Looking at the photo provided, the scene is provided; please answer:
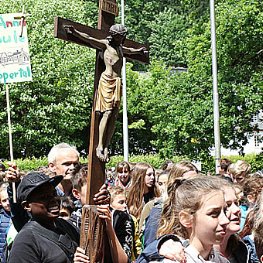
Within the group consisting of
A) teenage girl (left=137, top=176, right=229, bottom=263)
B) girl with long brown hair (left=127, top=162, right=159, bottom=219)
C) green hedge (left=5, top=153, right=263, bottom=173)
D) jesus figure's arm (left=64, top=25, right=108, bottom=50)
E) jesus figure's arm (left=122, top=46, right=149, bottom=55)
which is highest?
jesus figure's arm (left=64, top=25, right=108, bottom=50)

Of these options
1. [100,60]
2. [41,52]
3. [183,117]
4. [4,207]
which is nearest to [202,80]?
[183,117]

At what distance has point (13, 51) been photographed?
7.43 metres

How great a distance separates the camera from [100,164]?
5.49 m

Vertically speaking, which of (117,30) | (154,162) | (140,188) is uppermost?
(117,30)

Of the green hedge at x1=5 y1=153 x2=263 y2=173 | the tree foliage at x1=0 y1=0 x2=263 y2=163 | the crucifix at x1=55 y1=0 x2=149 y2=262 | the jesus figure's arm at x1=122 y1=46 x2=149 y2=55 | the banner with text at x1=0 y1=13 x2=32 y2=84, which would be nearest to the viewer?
the crucifix at x1=55 y1=0 x2=149 y2=262

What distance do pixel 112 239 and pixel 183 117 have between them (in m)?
21.8

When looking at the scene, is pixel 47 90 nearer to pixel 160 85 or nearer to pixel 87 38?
pixel 160 85

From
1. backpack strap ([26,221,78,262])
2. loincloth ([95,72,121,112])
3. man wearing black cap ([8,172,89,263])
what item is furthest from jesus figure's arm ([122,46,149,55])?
backpack strap ([26,221,78,262])

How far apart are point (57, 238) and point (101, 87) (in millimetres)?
1233

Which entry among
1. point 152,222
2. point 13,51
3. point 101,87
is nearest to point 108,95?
point 101,87

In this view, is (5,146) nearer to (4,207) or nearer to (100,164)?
(4,207)

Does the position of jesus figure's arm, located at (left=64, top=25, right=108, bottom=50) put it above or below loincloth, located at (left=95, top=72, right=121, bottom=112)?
above

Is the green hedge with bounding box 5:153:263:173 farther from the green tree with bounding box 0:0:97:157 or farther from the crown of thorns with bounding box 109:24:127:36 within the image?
the crown of thorns with bounding box 109:24:127:36

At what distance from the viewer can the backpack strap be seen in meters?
4.84
